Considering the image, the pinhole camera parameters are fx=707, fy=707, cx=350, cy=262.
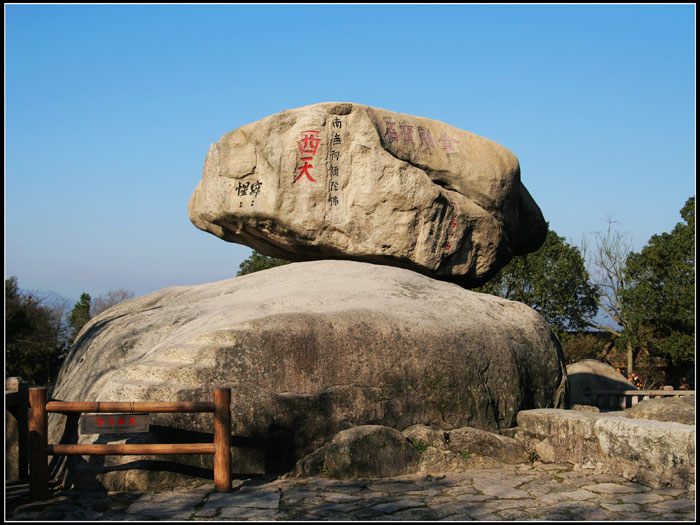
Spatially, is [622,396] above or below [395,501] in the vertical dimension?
below

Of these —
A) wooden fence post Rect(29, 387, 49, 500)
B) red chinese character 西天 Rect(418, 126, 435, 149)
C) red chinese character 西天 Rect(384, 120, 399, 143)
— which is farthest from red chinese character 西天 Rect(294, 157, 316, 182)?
wooden fence post Rect(29, 387, 49, 500)

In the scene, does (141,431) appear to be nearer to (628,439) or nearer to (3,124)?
(3,124)

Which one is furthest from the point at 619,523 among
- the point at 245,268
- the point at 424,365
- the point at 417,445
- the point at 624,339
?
the point at 245,268

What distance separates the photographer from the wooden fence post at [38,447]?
19.6ft

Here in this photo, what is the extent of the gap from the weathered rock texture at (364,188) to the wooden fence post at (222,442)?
520 cm

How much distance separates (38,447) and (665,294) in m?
21.2

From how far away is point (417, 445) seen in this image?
7.27 metres

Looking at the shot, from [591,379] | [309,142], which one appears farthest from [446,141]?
[591,379]

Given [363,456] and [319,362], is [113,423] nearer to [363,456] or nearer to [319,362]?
[319,362]

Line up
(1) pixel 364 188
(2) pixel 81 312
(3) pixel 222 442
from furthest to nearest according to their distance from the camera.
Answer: (2) pixel 81 312
(1) pixel 364 188
(3) pixel 222 442

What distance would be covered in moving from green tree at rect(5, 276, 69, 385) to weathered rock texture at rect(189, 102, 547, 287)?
1636 cm

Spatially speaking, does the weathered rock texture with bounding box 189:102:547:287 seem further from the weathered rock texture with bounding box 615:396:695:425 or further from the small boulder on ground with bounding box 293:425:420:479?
the small boulder on ground with bounding box 293:425:420:479

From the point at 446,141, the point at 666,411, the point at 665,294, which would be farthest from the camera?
the point at 665,294

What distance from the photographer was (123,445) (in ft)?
19.8
